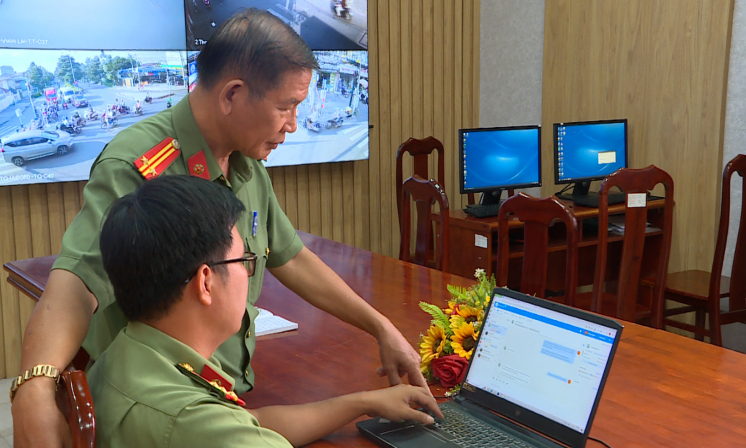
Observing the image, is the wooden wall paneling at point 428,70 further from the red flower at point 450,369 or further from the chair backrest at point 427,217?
the red flower at point 450,369

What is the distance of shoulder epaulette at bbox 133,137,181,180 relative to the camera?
142 cm

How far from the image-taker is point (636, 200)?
343 centimetres

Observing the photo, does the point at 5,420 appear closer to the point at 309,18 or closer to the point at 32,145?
the point at 32,145

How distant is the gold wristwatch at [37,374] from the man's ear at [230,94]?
634 millimetres

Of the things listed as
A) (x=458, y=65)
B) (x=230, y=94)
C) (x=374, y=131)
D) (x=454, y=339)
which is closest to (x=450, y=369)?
(x=454, y=339)

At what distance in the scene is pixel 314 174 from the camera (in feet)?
16.3

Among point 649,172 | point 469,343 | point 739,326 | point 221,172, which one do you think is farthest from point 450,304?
point 739,326

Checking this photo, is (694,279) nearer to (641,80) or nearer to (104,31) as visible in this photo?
(641,80)

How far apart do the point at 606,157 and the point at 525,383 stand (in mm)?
3473

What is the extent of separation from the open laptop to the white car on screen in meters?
2.98

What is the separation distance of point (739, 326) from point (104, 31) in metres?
3.87

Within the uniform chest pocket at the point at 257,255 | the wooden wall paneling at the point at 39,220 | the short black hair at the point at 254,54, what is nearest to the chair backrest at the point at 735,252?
the uniform chest pocket at the point at 257,255

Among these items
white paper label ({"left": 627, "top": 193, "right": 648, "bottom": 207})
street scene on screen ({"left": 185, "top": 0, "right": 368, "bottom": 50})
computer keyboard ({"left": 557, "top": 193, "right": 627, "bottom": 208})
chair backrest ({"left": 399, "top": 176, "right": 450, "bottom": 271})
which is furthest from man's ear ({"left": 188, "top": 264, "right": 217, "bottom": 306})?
computer keyboard ({"left": 557, "top": 193, "right": 627, "bottom": 208})

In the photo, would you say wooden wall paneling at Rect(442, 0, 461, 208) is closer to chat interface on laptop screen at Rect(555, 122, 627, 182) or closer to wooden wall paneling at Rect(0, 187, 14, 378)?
chat interface on laptop screen at Rect(555, 122, 627, 182)
